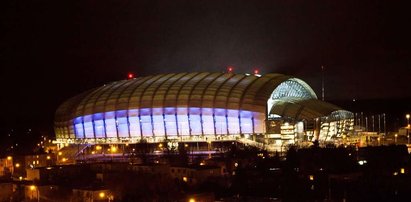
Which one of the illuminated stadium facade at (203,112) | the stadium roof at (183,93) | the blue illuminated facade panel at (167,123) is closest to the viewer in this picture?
the illuminated stadium facade at (203,112)

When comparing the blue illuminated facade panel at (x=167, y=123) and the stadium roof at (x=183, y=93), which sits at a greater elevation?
the stadium roof at (x=183, y=93)

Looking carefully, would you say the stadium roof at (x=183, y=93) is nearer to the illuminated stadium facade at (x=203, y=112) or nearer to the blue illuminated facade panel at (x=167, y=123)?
the illuminated stadium facade at (x=203, y=112)

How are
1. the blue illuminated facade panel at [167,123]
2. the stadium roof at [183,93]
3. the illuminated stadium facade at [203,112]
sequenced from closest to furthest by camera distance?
1. the illuminated stadium facade at [203,112]
2. the blue illuminated facade panel at [167,123]
3. the stadium roof at [183,93]

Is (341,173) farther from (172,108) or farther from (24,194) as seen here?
(172,108)

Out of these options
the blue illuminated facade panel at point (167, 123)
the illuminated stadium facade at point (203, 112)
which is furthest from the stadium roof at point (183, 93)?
the blue illuminated facade panel at point (167, 123)

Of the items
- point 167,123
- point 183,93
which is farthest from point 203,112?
point 167,123

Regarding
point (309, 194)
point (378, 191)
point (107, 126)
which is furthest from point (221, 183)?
point (107, 126)

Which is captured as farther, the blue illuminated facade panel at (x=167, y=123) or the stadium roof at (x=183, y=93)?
the stadium roof at (x=183, y=93)

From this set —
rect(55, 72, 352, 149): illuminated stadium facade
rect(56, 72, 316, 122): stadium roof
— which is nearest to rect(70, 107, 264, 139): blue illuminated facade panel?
rect(55, 72, 352, 149): illuminated stadium facade
